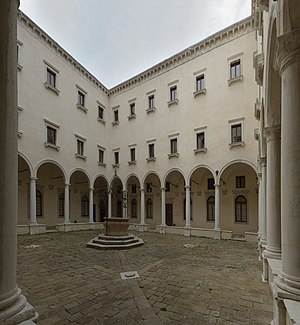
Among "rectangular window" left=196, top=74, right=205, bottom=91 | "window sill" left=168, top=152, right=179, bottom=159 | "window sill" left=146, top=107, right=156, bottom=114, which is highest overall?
"rectangular window" left=196, top=74, right=205, bottom=91

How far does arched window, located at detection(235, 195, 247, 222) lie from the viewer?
18562 mm

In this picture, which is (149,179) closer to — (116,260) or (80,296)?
(116,260)

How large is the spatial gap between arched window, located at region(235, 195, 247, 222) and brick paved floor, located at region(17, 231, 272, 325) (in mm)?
8371

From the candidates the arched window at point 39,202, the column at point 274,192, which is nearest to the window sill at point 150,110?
the arched window at point 39,202

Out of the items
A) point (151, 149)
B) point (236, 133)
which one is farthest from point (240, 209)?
point (151, 149)

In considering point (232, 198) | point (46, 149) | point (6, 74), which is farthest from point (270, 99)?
point (46, 149)

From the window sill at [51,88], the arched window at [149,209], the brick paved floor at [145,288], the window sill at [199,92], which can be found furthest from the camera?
→ the arched window at [149,209]

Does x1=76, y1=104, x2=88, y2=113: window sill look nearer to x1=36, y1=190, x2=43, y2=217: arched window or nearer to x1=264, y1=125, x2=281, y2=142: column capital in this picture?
x1=36, y1=190, x2=43, y2=217: arched window

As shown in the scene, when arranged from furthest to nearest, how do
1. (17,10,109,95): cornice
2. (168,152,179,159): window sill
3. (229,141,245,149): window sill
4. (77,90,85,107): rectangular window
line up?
(77,90,85,107): rectangular window < (168,152,179,159): window sill < (17,10,109,95): cornice < (229,141,245,149): window sill

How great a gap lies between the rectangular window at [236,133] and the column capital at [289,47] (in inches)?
551

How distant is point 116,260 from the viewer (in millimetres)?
9422

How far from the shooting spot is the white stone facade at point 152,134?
1662 centimetres

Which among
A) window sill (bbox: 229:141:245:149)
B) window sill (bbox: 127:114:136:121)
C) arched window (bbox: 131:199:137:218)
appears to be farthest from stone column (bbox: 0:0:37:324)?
arched window (bbox: 131:199:137:218)

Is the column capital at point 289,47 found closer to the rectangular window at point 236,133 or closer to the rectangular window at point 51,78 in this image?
the rectangular window at point 236,133
